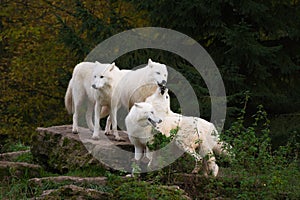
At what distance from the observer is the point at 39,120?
19.9 m

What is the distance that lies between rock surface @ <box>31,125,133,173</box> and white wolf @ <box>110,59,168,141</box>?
1.57ft

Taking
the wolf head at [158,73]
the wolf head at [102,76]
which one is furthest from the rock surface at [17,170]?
the wolf head at [158,73]

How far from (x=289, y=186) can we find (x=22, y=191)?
346 cm

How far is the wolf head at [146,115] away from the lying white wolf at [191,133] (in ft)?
0.73

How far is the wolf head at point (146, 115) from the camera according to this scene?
842 centimetres

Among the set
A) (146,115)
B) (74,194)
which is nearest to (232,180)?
(146,115)

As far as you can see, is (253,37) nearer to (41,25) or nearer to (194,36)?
(194,36)

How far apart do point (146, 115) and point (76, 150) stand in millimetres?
1697

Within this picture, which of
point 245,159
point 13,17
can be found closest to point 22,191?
point 245,159

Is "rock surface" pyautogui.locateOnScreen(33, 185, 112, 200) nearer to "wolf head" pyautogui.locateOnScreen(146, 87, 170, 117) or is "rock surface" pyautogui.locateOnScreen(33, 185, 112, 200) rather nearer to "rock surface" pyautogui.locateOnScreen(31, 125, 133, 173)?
"rock surface" pyautogui.locateOnScreen(31, 125, 133, 173)

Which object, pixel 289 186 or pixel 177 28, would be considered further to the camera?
pixel 177 28

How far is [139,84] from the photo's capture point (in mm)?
9461

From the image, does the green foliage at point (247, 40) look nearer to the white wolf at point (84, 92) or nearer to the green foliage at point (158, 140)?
the white wolf at point (84, 92)

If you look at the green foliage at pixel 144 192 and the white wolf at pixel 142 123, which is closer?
the green foliage at pixel 144 192
